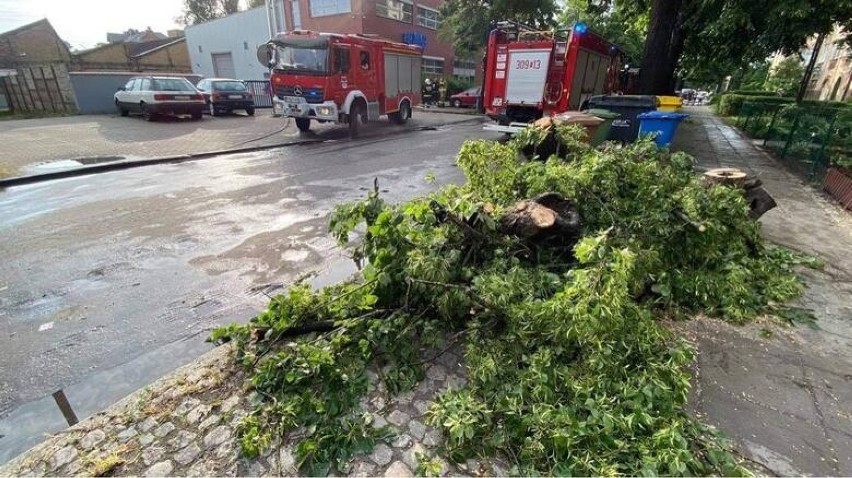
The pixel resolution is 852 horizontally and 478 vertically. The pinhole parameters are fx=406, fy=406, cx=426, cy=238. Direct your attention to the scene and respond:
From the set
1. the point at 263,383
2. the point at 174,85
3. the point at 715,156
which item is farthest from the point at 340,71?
the point at 263,383

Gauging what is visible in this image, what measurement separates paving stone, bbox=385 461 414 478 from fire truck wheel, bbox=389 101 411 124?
15480mm

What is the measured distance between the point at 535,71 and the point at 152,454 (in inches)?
440

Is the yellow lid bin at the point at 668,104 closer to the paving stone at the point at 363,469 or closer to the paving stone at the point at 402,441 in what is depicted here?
the paving stone at the point at 402,441

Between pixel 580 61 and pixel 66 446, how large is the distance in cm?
1209

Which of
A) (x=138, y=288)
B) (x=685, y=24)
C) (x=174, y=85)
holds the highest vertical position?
(x=685, y=24)

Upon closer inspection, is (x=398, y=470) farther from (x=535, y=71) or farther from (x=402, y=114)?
(x=402, y=114)

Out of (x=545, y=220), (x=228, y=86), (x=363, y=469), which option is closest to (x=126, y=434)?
(x=363, y=469)

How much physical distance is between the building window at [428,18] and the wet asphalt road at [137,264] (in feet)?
78.0

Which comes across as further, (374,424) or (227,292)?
(227,292)

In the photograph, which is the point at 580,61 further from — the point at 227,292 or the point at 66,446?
the point at 66,446

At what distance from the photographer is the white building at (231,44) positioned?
25.8m

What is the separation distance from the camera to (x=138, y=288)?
4020mm

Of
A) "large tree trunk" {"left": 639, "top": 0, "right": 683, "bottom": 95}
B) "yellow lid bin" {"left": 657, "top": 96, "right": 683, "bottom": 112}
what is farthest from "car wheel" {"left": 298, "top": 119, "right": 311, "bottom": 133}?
"large tree trunk" {"left": 639, "top": 0, "right": 683, "bottom": 95}

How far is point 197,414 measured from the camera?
243cm
